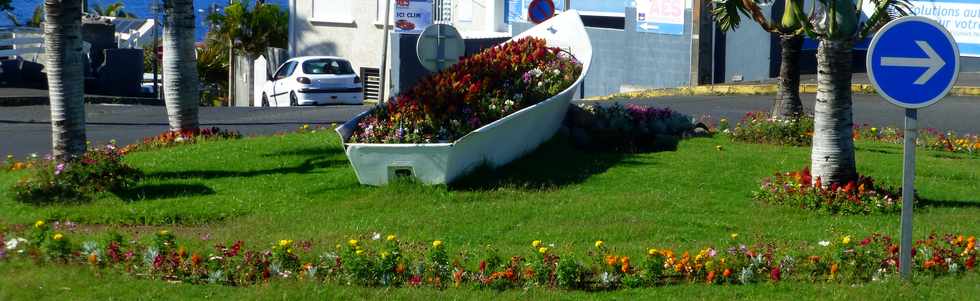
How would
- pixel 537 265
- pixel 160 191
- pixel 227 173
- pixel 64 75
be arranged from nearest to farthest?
1. pixel 537 265
2. pixel 160 191
3. pixel 64 75
4. pixel 227 173

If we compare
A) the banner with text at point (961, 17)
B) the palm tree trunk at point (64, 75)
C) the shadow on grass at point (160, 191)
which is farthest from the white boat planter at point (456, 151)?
the banner with text at point (961, 17)

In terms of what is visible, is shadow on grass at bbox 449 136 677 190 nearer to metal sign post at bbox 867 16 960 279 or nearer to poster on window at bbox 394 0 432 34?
metal sign post at bbox 867 16 960 279

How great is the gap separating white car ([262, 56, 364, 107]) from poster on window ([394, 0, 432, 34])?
13.0 feet

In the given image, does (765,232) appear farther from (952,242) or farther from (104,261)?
(104,261)

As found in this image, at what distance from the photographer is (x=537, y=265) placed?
784cm

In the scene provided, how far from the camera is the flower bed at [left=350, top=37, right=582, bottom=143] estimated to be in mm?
11758

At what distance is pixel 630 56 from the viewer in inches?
1160

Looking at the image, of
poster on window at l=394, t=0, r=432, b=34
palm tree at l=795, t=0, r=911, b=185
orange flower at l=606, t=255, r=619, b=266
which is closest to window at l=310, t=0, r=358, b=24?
poster on window at l=394, t=0, r=432, b=34

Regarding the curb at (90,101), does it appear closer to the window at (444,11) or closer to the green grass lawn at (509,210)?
the window at (444,11)

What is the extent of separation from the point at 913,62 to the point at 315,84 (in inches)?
837

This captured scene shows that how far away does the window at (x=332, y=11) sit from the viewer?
126ft

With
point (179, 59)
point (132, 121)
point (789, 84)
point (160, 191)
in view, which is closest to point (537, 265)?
point (160, 191)

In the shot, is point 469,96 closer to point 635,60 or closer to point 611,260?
point 611,260

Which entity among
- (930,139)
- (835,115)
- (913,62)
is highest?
(913,62)
